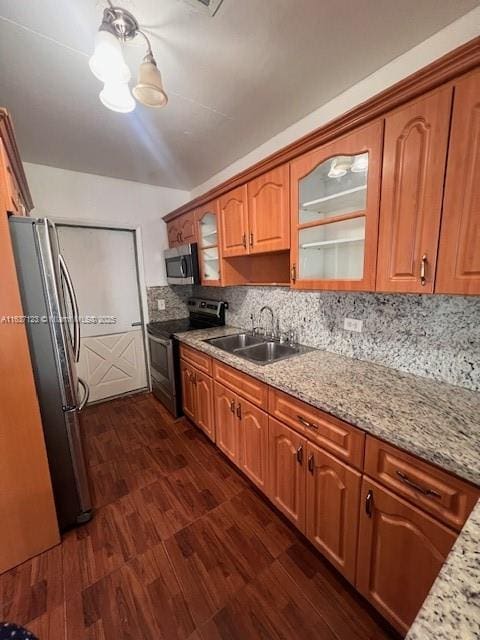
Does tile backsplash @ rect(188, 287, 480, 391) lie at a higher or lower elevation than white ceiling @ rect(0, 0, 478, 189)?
lower

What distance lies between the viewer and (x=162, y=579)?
4.27 ft

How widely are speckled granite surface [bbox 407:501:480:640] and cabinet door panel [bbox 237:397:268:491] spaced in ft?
3.53

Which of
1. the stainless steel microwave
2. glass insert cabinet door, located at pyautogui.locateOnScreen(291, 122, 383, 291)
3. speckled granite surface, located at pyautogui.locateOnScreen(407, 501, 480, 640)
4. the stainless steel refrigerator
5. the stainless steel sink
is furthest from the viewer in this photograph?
the stainless steel microwave

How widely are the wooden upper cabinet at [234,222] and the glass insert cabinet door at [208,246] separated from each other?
0.13 m

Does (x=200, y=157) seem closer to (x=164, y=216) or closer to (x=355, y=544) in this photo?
(x=164, y=216)

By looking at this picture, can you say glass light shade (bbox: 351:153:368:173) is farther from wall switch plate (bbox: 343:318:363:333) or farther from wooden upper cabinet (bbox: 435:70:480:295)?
wall switch plate (bbox: 343:318:363:333)

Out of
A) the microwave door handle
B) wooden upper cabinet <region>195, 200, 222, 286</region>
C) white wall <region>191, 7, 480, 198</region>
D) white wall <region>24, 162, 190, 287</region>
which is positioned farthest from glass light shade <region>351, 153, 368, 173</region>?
white wall <region>24, 162, 190, 287</region>

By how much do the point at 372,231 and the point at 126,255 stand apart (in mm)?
2747

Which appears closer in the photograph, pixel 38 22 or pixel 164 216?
pixel 38 22

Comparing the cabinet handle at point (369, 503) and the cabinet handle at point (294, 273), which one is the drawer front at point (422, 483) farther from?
the cabinet handle at point (294, 273)

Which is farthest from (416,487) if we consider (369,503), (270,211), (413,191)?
(270,211)

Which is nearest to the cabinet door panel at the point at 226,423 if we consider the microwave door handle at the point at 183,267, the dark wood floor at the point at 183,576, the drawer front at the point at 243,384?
the drawer front at the point at 243,384

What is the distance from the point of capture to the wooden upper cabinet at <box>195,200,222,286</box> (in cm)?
237

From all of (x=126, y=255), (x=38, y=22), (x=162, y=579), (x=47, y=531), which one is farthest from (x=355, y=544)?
(x=126, y=255)
